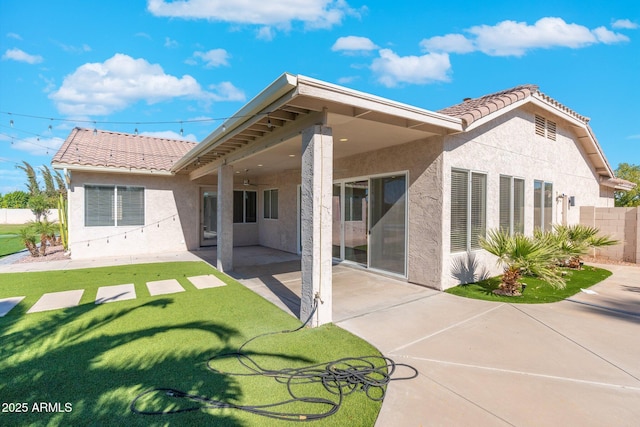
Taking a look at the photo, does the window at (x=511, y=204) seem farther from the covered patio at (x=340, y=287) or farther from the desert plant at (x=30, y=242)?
the desert plant at (x=30, y=242)

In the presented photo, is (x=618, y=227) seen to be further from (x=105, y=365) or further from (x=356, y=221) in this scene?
(x=105, y=365)

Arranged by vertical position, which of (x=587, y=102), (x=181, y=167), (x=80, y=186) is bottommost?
(x=80, y=186)

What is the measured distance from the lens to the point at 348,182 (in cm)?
912

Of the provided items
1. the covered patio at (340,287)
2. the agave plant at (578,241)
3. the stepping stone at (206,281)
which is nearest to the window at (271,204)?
the covered patio at (340,287)

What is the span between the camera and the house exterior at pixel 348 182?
4727 millimetres

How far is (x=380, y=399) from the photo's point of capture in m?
2.88

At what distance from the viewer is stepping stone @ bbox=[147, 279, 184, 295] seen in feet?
21.6

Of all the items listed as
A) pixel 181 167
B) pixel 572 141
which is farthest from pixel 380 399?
pixel 572 141

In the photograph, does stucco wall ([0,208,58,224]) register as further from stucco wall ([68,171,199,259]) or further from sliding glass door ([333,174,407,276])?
sliding glass door ([333,174,407,276])

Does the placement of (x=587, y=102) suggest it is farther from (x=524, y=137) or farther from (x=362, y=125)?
(x=362, y=125)

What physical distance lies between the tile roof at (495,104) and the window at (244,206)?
30.7ft

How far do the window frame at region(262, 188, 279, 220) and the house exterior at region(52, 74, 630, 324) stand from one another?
5 centimetres

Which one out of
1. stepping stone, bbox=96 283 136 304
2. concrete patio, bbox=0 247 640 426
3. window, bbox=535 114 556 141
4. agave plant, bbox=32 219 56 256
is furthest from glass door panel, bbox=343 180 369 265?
agave plant, bbox=32 219 56 256

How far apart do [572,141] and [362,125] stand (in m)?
10.4
